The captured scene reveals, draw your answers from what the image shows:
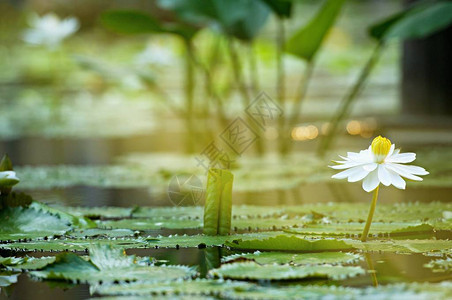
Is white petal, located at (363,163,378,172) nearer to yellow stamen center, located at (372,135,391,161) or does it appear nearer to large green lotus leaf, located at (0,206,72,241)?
yellow stamen center, located at (372,135,391,161)

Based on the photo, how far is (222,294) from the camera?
1.04 metres

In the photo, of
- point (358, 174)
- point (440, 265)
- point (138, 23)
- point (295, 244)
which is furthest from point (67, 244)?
point (138, 23)

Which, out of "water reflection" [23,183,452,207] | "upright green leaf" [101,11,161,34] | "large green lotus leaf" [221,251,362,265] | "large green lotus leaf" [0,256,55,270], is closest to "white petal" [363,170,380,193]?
"large green lotus leaf" [221,251,362,265]

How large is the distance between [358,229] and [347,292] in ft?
1.53

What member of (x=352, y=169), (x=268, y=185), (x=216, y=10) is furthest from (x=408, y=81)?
(x=352, y=169)

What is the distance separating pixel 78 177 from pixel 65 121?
7.80 feet

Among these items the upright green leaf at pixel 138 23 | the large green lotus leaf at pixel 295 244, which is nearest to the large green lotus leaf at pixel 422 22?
the upright green leaf at pixel 138 23

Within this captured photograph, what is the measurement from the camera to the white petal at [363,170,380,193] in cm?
126

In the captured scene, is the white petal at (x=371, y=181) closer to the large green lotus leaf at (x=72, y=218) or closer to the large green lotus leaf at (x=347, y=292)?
the large green lotus leaf at (x=347, y=292)

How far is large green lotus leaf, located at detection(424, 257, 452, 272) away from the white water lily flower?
0.42ft

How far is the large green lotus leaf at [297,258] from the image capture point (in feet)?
3.96

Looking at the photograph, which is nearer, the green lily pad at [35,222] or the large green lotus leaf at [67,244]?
the large green lotus leaf at [67,244]

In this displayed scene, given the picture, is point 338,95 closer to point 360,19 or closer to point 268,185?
point 268,185

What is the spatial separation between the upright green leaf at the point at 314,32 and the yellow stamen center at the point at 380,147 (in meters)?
1.31
